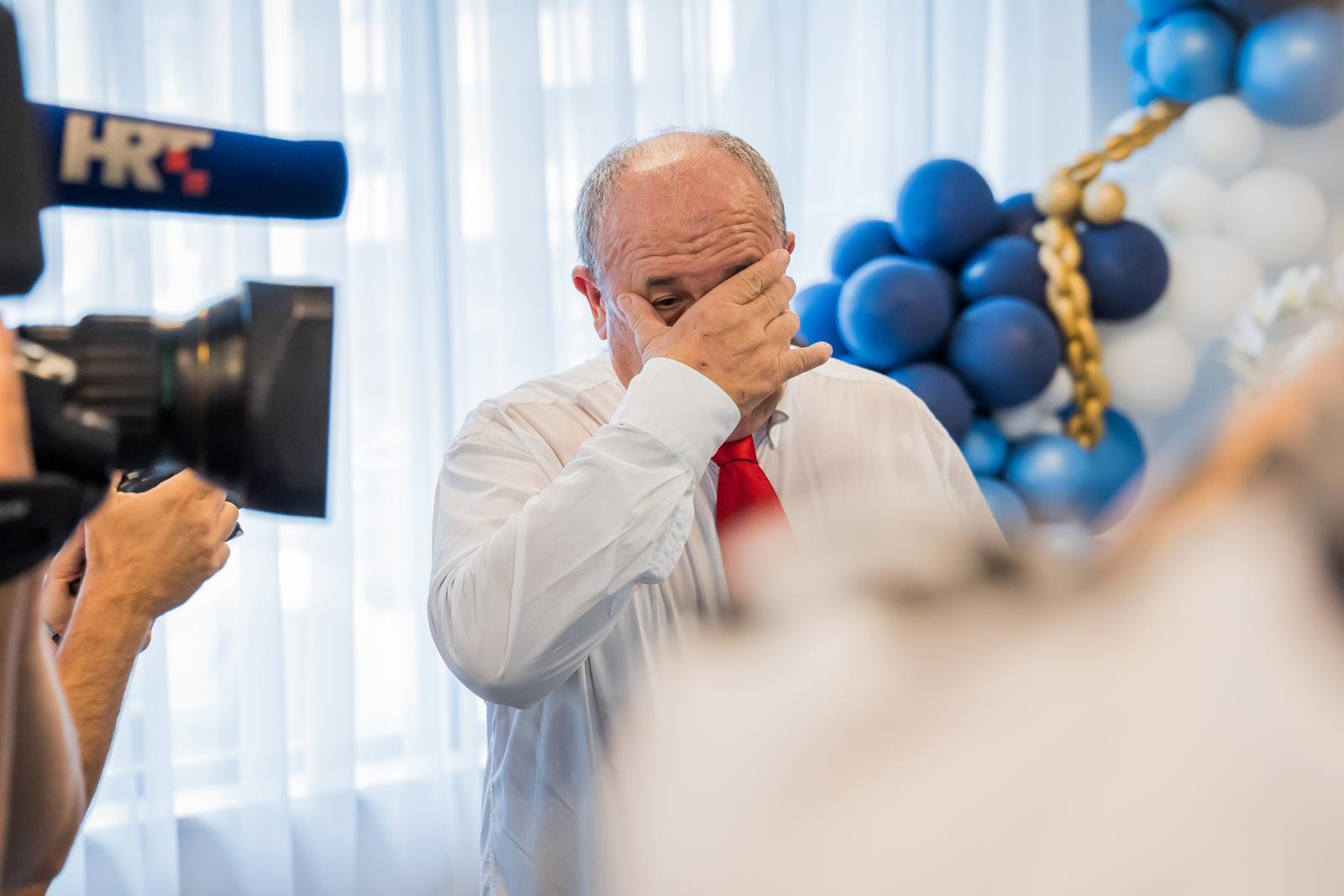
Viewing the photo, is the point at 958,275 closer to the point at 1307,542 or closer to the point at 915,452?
the point at 915,452

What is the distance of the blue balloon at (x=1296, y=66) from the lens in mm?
2385

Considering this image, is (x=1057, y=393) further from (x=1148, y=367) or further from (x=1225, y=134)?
(x=1225, y=134)

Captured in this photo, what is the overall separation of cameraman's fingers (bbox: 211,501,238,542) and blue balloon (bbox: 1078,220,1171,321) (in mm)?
2098

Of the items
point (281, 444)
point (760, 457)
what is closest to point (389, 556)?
point (760, 457)

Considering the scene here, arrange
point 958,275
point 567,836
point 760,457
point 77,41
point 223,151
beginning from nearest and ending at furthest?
point 223,151 < point 567,836 < point 760,457 < point 77,41 < point 958,275

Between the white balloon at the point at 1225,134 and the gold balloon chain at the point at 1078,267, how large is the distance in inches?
7.6

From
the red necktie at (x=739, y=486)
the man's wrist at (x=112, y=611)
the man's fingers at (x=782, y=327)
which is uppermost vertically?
the man's fingers at (x=782, y=327)

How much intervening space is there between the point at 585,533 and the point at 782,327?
1.02 ft

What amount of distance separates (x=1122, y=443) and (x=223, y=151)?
2.44 metres

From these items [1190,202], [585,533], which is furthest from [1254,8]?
[585,533]

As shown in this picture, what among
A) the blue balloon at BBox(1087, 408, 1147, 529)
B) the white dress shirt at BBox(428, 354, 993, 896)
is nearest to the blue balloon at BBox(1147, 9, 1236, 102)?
the blue balloon at BBox(1087, 408, 1147, 529)

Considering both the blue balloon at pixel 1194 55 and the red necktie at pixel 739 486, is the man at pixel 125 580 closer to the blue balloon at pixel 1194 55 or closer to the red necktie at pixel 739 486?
the red necktie at pixel 739 486

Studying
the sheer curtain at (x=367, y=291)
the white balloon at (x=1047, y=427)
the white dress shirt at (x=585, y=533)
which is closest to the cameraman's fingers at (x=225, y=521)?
the white dress shirt at (x=585, y=533)

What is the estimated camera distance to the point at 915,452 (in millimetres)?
1402
